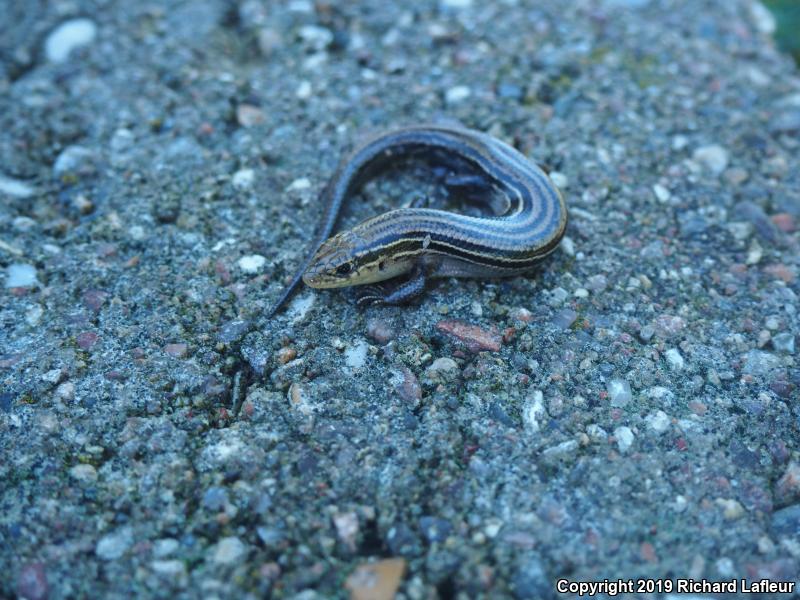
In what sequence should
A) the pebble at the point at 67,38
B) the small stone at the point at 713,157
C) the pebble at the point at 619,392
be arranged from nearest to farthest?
the pebble at the point at 619,392
the small stone at the point at 713,157
the pebble at the point at 67,38

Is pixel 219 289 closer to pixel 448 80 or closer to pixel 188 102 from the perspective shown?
pixel 188 102

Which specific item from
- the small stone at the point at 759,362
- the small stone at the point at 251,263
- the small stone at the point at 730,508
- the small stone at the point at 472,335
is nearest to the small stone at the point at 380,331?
the small stone at the point at 472,335

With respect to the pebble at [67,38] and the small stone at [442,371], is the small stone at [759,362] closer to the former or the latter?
the small stone at [442,371]

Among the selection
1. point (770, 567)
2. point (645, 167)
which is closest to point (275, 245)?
point (645, 167)

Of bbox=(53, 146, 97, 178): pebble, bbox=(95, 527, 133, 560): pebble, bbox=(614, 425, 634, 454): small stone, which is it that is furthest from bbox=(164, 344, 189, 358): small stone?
bbox=(614, 425, 634, 454): small stone

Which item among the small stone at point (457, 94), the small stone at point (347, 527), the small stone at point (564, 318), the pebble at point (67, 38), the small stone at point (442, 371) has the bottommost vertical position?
the small stone at point (347, 527)

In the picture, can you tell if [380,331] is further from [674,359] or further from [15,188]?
[15,188]

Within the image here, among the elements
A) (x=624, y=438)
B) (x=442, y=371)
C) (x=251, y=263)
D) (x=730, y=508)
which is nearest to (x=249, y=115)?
(x=251, y=263)

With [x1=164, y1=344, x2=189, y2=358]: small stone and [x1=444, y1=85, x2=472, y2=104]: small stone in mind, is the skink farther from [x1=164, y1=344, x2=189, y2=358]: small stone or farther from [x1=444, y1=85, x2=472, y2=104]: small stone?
[x1=444, y1=85, x2=472, y2=104]: small stone
